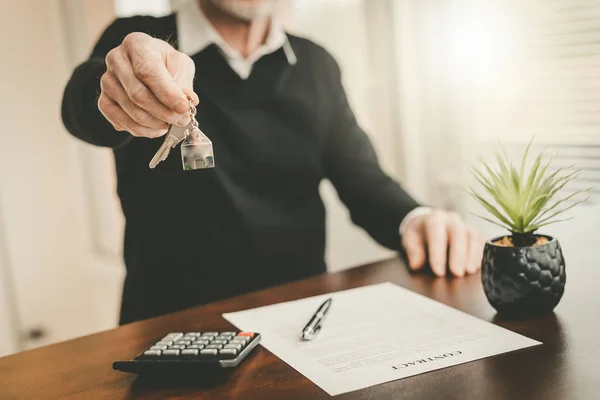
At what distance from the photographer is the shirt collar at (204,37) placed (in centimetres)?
110

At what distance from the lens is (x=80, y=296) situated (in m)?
2.39

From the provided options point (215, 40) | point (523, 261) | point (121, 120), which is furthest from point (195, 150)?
point (215, 40)

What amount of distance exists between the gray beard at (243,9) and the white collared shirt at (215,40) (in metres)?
0.05

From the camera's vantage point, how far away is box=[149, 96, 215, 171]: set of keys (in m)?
0.64

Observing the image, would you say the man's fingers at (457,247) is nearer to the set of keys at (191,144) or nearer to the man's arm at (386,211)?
the man's arm at (386,211)

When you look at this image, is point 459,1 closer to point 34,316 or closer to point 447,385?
point 447,385

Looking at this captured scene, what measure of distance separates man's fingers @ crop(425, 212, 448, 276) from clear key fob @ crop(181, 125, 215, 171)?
45 centimetres

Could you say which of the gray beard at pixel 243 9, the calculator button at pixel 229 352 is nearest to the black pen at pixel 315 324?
the calculator button at pixel 229 352

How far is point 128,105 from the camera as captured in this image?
25.9 inches

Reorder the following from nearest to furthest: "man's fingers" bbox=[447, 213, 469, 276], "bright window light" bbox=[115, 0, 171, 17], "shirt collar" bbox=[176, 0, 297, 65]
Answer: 1. "man's fingers" bbox=[447, 213, 469, 276]
2. "shirt collar" bbox=[176, 0, 297, 65]
3. "bright window light" bbox=[115, 0, 171, 17]

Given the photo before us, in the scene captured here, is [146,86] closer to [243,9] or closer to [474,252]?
[474,252]

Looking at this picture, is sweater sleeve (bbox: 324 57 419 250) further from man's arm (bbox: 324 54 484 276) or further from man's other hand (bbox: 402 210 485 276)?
man's other hand (bbox: 402 210 485 276)

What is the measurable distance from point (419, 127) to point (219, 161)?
33.6 inches

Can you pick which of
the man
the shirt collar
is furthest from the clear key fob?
the shirt collar
